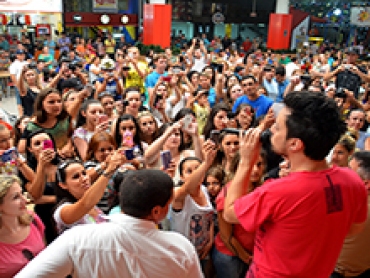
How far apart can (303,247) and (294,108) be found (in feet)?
1.78

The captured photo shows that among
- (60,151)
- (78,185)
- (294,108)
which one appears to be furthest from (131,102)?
(294,108)

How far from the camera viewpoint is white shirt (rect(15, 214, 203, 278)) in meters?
1.21

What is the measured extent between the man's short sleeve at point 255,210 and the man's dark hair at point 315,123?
241 millimetres

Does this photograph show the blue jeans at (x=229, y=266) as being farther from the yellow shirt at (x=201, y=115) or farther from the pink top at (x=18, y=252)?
the yellow shirt at (x=201, y=115)

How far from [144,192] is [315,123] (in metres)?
0.69

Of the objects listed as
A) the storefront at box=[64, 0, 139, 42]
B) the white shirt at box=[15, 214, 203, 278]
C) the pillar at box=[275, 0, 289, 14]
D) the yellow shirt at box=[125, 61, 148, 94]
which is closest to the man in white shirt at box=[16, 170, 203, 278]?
the white shirt at box=[15, 214, 203, 278]

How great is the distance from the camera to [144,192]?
1.31 meters

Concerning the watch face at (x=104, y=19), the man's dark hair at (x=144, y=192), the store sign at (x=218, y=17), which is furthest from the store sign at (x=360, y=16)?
the man's dark hair at (x=144, y=192)

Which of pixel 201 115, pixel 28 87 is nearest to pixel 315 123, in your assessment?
pixel 201 115

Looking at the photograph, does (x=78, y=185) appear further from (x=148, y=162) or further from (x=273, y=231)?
(x=273, y=231)

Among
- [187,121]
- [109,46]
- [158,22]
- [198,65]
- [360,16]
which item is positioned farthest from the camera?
[360,16]

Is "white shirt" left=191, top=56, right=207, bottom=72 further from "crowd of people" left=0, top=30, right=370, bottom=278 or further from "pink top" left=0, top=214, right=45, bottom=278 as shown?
"pink top" left=0, top=214, right=45, bottom=278

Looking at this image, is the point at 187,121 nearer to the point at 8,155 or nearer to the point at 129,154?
the point at 129,154

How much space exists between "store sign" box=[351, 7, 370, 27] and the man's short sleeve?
18.3 m
